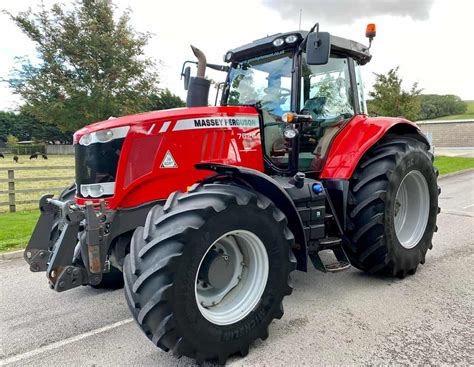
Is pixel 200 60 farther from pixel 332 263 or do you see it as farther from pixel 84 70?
pixel 84 70

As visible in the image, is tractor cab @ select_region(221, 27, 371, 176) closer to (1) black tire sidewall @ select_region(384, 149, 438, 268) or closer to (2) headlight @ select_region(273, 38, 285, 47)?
(2) headlight @ select_region(273, 38, 285, 47)

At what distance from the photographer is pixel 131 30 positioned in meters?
18.3

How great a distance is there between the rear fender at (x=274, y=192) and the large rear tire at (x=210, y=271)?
120 mm

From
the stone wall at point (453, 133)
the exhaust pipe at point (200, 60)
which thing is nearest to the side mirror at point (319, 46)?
the exhaust pipe at point (200, 60)

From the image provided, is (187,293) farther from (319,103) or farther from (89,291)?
(319,103)

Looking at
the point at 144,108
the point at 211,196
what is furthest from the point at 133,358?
the point at 144,108

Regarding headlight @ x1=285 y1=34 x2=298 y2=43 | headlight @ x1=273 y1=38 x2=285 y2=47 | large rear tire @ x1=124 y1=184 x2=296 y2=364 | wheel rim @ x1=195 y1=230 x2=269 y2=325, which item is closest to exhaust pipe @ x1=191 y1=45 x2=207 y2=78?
headlight @ x1=273 y1=38 x2=285 y2=47

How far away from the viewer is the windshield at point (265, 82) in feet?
12.2

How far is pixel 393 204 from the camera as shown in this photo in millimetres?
3824

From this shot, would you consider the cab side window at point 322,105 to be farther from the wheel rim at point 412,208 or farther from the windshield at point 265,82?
the wheel rim at point 412,208

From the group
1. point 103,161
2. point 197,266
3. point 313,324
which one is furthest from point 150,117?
point 313,324

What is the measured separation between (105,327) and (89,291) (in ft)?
2.86

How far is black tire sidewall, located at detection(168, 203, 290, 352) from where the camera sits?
234 centimetres

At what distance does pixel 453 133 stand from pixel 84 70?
2878cm
